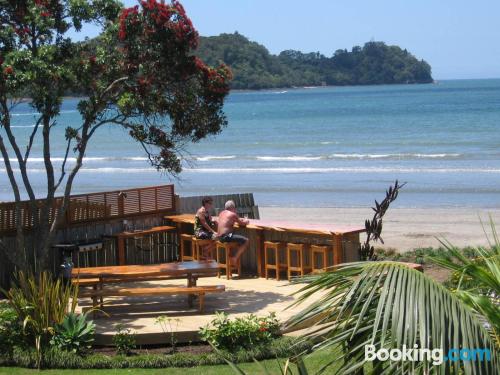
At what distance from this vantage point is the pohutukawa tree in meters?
11.0

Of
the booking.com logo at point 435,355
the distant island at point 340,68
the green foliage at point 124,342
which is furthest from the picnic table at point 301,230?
the distant island at point 340,68

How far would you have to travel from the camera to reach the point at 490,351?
3061mm

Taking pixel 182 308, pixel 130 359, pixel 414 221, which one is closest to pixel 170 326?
pixel 130 359

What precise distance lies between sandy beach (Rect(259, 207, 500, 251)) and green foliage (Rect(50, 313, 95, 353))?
9.94 m

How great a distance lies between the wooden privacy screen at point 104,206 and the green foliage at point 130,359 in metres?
3.78

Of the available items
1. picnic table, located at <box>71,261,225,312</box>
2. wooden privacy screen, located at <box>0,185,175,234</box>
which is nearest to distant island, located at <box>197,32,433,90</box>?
wooden privacy screen, located at <box>0,185,175,234</box>

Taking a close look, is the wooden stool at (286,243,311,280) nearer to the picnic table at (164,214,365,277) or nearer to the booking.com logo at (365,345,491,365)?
the picnic table at (164,214,365,277)

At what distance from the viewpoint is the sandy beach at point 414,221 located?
19.8 m

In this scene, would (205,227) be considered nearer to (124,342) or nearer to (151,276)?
(151,276)

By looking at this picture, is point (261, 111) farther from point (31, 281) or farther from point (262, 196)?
point (31, 281)

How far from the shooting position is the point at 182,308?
1117 centimetres

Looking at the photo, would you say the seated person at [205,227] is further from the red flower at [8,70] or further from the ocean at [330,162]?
the red flower at [8,70]

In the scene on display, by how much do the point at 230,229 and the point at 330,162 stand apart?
96.5 feet

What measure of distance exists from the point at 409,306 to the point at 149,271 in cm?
790
